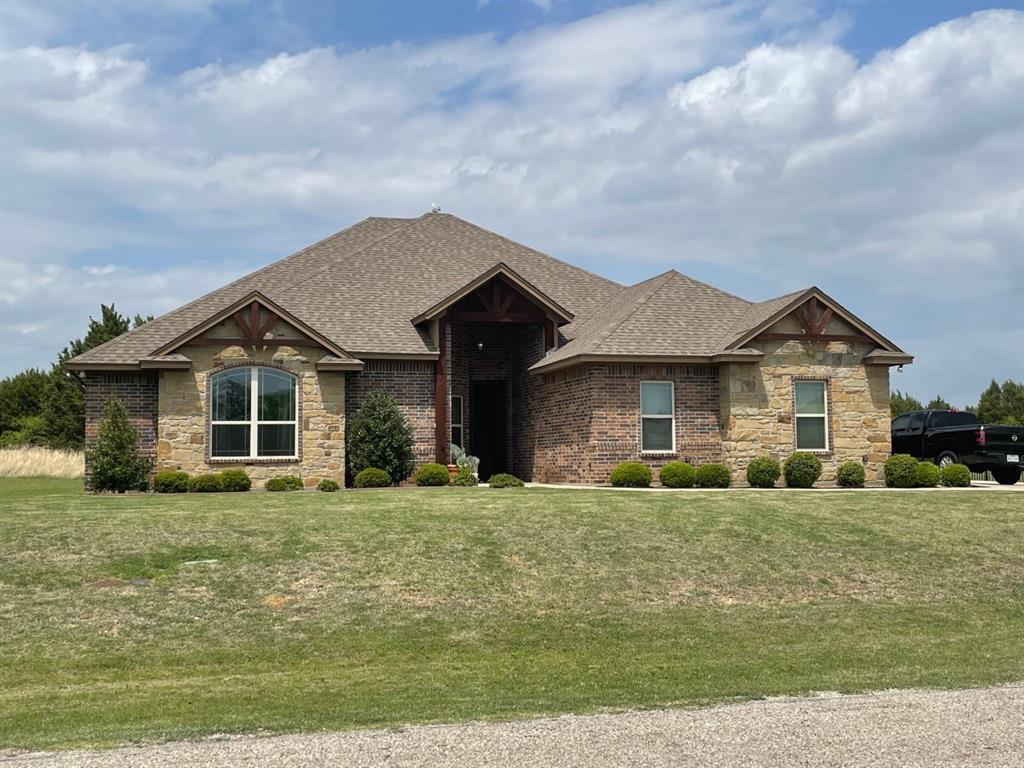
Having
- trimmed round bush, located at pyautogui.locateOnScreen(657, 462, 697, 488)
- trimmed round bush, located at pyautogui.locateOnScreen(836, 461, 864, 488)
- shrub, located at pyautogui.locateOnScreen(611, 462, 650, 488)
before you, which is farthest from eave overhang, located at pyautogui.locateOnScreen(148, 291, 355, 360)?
trimmed round bush, located at pyautogui.locateOnScreen(836, 461, 864, 488)

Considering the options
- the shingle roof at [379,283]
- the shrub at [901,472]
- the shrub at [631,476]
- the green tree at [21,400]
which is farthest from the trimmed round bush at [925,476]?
the green tree at [21,400]

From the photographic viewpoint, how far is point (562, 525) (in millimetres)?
16953

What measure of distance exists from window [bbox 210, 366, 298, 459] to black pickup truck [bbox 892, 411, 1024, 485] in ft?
55.5

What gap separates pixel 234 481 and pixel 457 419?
7.36 metres

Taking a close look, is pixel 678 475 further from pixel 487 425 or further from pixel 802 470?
pixel 487 425

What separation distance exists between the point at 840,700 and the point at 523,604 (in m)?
5.27

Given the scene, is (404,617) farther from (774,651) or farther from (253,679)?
(774,651)

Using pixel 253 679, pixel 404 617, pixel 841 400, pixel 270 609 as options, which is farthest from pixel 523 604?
pixel 841 400

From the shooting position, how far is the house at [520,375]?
80.7 feet

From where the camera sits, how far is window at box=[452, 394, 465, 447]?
29016mm

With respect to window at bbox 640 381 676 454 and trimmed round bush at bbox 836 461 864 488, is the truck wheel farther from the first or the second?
window at bbox 640 381 676 454

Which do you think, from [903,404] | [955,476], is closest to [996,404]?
[903,404]

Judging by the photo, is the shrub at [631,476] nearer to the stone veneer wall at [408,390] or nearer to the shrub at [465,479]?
the shrub at [465,479]

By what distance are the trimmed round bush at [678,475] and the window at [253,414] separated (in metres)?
8.93
